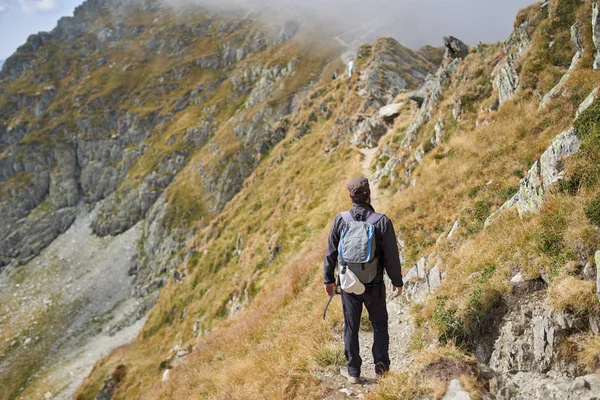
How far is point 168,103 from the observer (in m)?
126

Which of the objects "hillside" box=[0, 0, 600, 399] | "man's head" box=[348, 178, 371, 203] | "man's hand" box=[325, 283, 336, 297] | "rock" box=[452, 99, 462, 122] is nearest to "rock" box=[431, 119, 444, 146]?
"hillside" box=[0, 0, 600, 399]

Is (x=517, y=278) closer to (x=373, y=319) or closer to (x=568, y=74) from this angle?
(x=373, y=319)

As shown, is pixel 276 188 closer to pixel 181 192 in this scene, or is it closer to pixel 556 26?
pixel 556 26

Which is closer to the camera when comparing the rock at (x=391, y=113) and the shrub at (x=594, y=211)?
the shrub at (x=594, y=211)

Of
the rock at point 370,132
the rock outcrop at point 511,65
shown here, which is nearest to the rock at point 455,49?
→ the rock at point 370,132

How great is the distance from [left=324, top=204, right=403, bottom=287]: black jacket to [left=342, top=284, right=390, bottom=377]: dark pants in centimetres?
31

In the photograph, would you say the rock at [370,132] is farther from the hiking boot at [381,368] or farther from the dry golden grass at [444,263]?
the hiking boot at [381,368]

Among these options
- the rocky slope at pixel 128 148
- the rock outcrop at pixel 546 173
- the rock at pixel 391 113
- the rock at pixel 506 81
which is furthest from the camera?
the rocky slope at pixel 128 148

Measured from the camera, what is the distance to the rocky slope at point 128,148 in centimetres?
5672

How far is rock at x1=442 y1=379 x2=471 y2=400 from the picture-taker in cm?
520

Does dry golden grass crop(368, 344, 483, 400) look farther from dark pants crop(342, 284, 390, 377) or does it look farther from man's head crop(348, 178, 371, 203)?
man's head crop(348, 178, 371, 203)

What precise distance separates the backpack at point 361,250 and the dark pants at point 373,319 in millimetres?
391

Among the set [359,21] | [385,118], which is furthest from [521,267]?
[359,21]

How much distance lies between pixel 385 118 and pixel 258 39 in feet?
374
